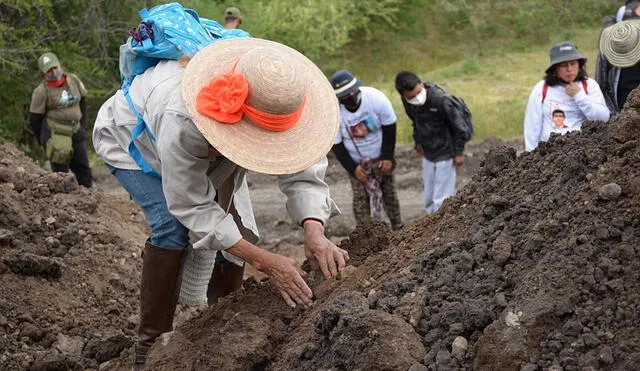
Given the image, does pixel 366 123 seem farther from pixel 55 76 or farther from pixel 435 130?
pixel 55 76

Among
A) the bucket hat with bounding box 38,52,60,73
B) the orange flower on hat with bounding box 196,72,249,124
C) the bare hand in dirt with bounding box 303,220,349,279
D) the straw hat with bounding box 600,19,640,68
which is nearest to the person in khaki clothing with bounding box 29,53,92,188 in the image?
the bucket hat with bounding box 38,52,60,73

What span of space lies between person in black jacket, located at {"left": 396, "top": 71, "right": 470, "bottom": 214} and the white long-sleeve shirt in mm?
1266

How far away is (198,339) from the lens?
4.48 metres

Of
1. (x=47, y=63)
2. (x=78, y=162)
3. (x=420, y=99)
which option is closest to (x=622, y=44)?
(x=420, y=99)

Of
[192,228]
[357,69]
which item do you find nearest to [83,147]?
[192,228]

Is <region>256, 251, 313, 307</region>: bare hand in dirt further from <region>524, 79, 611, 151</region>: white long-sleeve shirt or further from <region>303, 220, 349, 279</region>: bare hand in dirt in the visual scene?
<region>524, 79, 611, 151</region>: white long-sleeve shirt

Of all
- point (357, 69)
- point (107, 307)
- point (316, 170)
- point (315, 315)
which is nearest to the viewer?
point (315, 315)

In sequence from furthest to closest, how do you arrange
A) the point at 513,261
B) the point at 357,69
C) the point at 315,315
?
the point at 357,69 < the point at 315,315 < the point at 513,261

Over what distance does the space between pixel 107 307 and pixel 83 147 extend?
15.3 feet

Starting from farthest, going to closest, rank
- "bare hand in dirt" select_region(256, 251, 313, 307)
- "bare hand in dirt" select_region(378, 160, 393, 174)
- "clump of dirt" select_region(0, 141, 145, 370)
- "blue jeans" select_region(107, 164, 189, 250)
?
"bare hand in dirt" select_region(378, 160, 393, 174)
"clump of dirt" select_region(0, 141, 145, 370)
"blue jeans" select_region(107, 164, 189, 250)
"bare hand in dirt" select_region(256, 251, 313, 307)

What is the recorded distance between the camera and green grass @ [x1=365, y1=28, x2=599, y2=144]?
53.6 feet

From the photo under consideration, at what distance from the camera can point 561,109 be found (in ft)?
23.1

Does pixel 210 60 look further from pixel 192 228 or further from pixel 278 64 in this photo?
pixel 192 228

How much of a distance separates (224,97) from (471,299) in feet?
3.87
